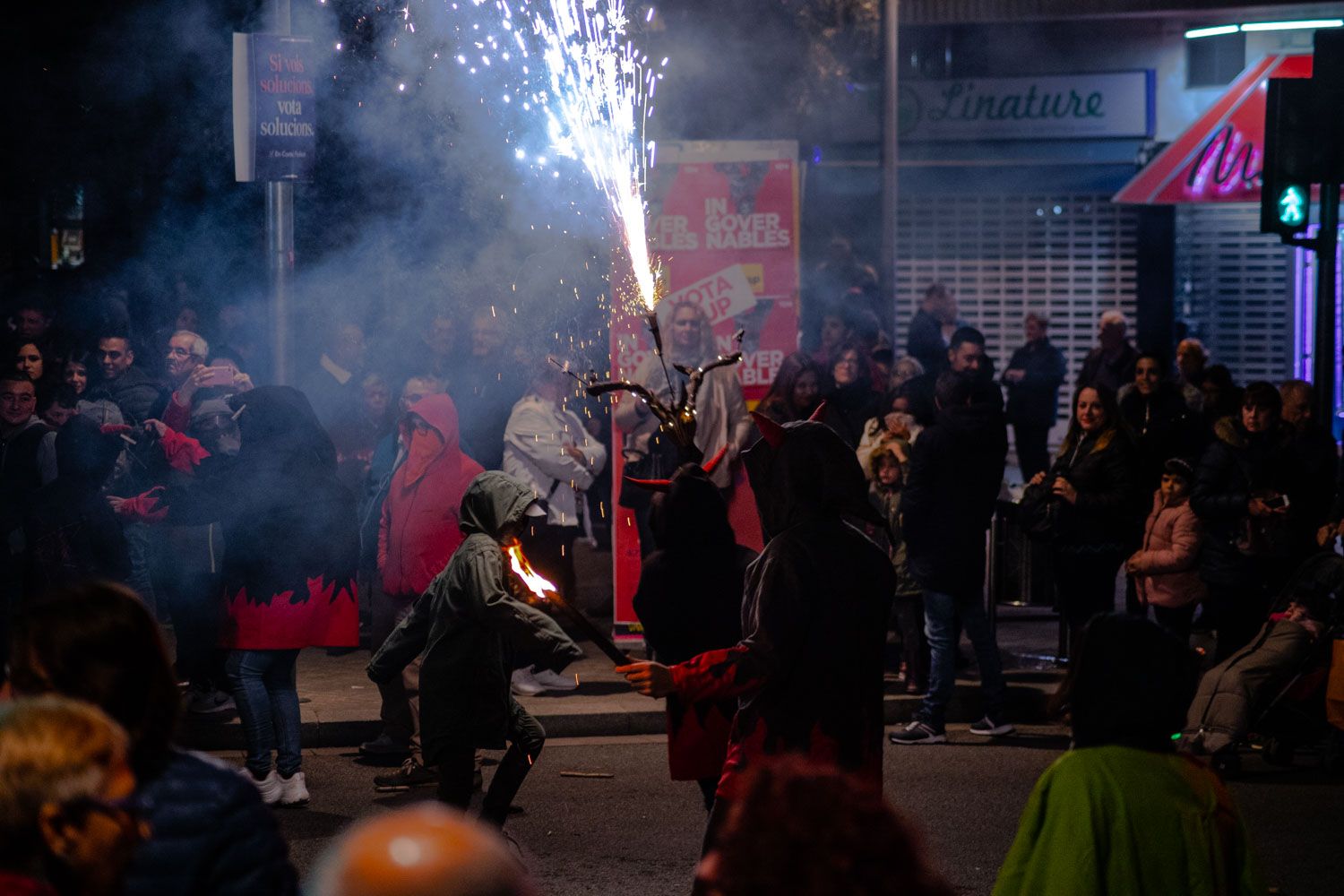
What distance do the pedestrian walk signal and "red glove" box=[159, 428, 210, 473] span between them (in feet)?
21.8

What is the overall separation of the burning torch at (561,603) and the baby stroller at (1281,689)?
12.5 feet

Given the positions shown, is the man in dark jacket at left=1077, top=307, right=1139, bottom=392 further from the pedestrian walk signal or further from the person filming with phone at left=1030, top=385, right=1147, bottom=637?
the person filming with phone at left=1030, top=385, right=1147, bottom=637

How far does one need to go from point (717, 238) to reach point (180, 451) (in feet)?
11.3

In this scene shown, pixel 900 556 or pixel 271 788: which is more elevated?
pixel 900 556

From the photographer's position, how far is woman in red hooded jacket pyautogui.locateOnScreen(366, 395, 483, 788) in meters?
7.68

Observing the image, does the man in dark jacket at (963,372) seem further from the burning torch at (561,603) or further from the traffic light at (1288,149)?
the burning torch at (561,603)

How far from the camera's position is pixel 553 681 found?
9.33 metres

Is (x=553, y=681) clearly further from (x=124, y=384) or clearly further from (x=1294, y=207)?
Answer: (x=1294, y=207)

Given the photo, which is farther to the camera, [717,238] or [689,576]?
[717,238]

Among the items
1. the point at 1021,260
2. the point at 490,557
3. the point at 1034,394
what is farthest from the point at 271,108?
the point at 1021,260

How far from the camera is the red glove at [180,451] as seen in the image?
8.38 meters

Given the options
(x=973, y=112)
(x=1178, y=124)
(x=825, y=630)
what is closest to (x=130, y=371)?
(x=825, y=630)

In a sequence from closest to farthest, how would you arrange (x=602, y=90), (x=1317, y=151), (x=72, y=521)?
(x=72, y=521)
(x=602, y=90)
(x=1317, y=151)

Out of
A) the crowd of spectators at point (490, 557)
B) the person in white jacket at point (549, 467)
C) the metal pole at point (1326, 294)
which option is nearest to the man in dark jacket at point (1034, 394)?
the crowd of spectators at point (490, 557)
